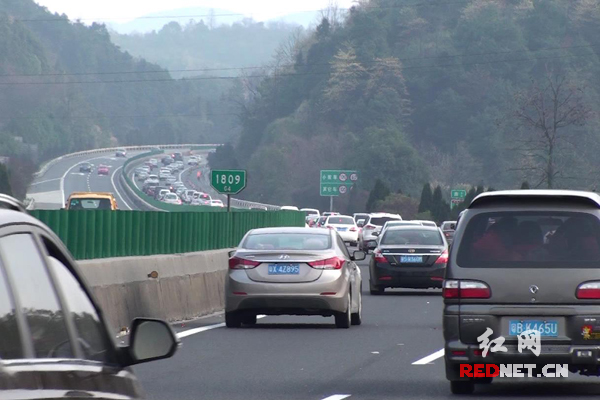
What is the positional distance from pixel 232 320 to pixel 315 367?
5.19m

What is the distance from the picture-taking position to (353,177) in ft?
322

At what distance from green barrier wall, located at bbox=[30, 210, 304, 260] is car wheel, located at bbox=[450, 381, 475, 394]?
7066mm

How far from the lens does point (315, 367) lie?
14.0 metres

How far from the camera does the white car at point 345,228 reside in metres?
63.3

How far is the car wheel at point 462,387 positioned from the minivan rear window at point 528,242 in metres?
1.07

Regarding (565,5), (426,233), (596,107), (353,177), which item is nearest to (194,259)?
(426,233)

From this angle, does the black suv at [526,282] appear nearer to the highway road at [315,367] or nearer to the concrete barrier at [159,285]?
the highway road at [315,367]

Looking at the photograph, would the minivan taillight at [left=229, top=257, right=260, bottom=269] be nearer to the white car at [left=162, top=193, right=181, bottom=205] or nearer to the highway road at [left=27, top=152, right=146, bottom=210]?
the highway road at [left=27, top=152, right=146, bottom=210]

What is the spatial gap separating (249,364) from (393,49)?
14044 cm

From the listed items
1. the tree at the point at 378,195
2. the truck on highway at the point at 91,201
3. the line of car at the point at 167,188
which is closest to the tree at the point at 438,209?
the tree at the point at 378,195

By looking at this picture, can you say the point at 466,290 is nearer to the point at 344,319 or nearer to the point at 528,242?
the point at 528,242

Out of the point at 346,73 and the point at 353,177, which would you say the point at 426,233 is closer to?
the point at 353,177

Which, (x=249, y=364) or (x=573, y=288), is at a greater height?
(x=573, y=288)

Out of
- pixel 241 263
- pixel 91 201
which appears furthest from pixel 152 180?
pixel 241 263
